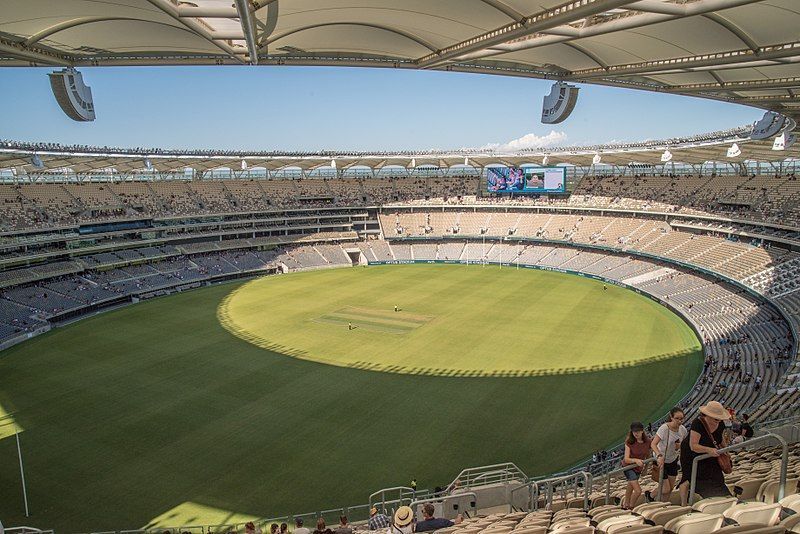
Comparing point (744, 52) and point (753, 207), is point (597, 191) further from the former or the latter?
point (744, 52)

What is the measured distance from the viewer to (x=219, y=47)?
45.0 feet

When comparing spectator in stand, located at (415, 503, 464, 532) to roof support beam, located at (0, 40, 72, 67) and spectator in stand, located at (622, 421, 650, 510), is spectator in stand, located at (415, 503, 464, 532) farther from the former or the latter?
roof support beam, located at (0, 40, 72, 67)

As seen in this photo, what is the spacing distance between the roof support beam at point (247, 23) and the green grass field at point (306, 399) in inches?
542

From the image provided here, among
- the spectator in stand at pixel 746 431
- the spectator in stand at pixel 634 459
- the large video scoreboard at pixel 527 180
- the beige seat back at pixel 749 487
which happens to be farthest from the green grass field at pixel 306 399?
the large video scoreboard at pixel 527 180

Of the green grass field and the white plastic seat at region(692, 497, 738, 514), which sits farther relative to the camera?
the green grass field

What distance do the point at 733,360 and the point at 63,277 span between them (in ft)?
172

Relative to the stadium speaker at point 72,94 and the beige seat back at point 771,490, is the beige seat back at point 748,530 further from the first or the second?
the stadium speaker at point 72,94

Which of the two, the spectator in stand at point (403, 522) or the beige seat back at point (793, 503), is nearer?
the beige seat back at point (793, 503)

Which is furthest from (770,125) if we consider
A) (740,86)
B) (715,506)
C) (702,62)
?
(715,506)

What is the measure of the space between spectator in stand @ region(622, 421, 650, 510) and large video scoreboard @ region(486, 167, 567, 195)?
2508 inches

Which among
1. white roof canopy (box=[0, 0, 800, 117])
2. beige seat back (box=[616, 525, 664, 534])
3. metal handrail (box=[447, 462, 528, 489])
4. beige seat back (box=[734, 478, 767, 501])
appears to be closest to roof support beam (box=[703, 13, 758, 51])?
white roof canopy (box=[0, 0, 800, 117])

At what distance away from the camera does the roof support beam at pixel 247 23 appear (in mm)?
9961

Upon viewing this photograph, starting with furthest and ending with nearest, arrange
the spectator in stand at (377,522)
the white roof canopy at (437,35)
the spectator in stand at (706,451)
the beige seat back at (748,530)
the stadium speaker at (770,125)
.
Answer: the stadium speaker at (770,125)
the spectator in stand at (377,522)
the white roof canopy at (437,35)
the spectator in stand at (706,451)
the beige seat back at (748,530)

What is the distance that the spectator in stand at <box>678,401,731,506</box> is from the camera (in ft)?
21.3
